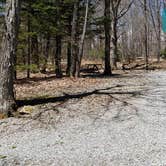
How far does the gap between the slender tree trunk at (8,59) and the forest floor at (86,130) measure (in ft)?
1.60

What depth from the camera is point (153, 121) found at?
28.2 feet

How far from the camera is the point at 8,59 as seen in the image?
920cm

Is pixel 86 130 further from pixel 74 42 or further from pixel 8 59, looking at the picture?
pixel 74 42

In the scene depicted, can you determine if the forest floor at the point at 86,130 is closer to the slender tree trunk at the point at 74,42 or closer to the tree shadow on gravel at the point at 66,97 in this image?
the tree shadow on gravel at the point at 66,97

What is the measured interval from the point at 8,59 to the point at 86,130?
2962 mm

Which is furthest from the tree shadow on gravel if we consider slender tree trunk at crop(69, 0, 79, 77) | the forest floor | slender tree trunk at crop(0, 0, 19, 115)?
slender tree trunk at crop(69, 0, 79, 77)

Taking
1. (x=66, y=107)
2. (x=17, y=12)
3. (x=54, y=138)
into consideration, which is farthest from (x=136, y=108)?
(x=17, y=12)

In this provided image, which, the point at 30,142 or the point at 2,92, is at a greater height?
the point at 2,92

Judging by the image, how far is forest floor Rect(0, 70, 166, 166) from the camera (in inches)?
243

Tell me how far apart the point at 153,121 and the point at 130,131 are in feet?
3.60

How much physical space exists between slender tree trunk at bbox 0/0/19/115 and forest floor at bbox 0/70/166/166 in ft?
1.60

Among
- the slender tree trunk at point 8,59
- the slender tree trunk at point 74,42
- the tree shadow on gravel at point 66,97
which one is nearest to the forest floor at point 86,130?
the tree shadow on gravel at point 66,97

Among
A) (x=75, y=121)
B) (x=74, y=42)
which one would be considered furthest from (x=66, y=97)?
(x=74, y=42)

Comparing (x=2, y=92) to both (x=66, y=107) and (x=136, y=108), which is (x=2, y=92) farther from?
(x=136, y=108)
